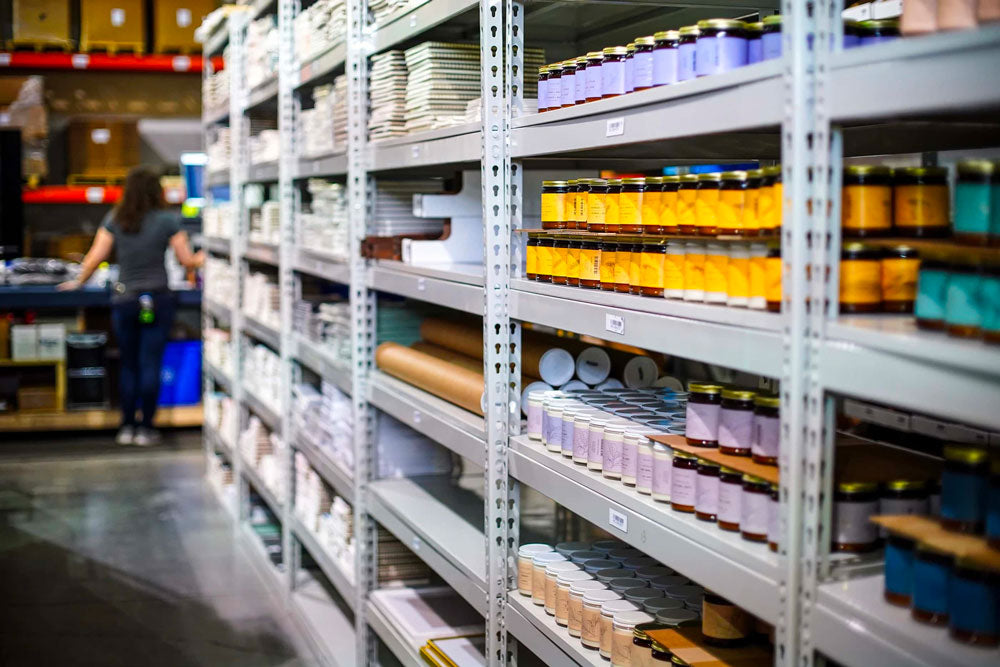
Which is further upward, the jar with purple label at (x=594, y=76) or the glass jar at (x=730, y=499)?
the jar with purple label at (x=594, y=76)

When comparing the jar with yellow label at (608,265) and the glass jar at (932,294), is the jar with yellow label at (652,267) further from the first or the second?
the glass jar at (932,294)

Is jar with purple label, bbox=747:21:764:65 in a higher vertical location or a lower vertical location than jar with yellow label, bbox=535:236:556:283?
higher

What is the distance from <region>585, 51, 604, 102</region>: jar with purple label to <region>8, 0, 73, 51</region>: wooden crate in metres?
7.39

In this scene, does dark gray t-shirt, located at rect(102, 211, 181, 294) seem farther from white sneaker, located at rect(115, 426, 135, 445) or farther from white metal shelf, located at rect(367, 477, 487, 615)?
white metal shelf, located at rect(367, 477, 487, 615)

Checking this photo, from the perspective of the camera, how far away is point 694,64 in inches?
78.5

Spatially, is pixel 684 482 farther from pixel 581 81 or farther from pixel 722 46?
pixel 581 81

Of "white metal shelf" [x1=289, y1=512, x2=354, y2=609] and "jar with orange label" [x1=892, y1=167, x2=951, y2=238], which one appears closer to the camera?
Answer: "jar with orange label" [x1=892, y1=167, x2=951, y2=238]

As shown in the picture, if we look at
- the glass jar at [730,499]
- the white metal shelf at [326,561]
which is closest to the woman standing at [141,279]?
the white metal shelf at [326,561]

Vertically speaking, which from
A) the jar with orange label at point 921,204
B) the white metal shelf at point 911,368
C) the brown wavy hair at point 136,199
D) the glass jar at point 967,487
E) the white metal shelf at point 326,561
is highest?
the brown wavy hair at point 136,199

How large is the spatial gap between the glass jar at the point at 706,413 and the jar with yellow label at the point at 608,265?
328 mm

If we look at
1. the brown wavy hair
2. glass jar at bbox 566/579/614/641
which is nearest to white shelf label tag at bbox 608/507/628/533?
glass jar at bbox 566/579/614/641

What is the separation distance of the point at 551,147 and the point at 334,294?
2.79m

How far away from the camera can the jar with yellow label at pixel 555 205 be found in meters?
2.59

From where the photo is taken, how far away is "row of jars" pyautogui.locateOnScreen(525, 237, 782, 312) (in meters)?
1.82
